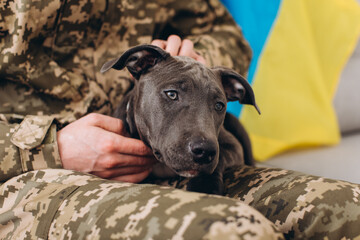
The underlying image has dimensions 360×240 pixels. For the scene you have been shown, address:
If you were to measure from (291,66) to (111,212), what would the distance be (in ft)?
6.67

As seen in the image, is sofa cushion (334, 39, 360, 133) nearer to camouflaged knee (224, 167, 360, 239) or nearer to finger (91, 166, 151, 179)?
camouflaged knee (224, 167, 360, 239)

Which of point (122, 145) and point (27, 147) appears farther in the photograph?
point (122, 145)

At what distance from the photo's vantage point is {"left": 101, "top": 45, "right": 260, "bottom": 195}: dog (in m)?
1.38

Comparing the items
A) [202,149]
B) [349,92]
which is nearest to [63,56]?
[202,149]

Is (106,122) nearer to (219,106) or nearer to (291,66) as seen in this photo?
(219,106)

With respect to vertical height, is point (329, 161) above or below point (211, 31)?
below

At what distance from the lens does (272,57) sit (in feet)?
9.12

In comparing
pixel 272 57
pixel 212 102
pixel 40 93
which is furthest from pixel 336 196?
pixel 272 57

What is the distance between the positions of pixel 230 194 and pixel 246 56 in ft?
3.86

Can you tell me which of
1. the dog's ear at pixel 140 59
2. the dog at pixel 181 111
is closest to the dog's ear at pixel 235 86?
the dog at pixel 181 111

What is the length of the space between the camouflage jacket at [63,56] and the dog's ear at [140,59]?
12.5 inches

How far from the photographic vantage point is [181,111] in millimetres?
1480

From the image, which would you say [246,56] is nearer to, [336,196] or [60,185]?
[336,196]

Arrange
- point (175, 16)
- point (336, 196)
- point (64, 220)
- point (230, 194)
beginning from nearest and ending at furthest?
1. point (64, 220)
2. point (336, 196)
3. point (230, 194)
4. point (175, 16)
